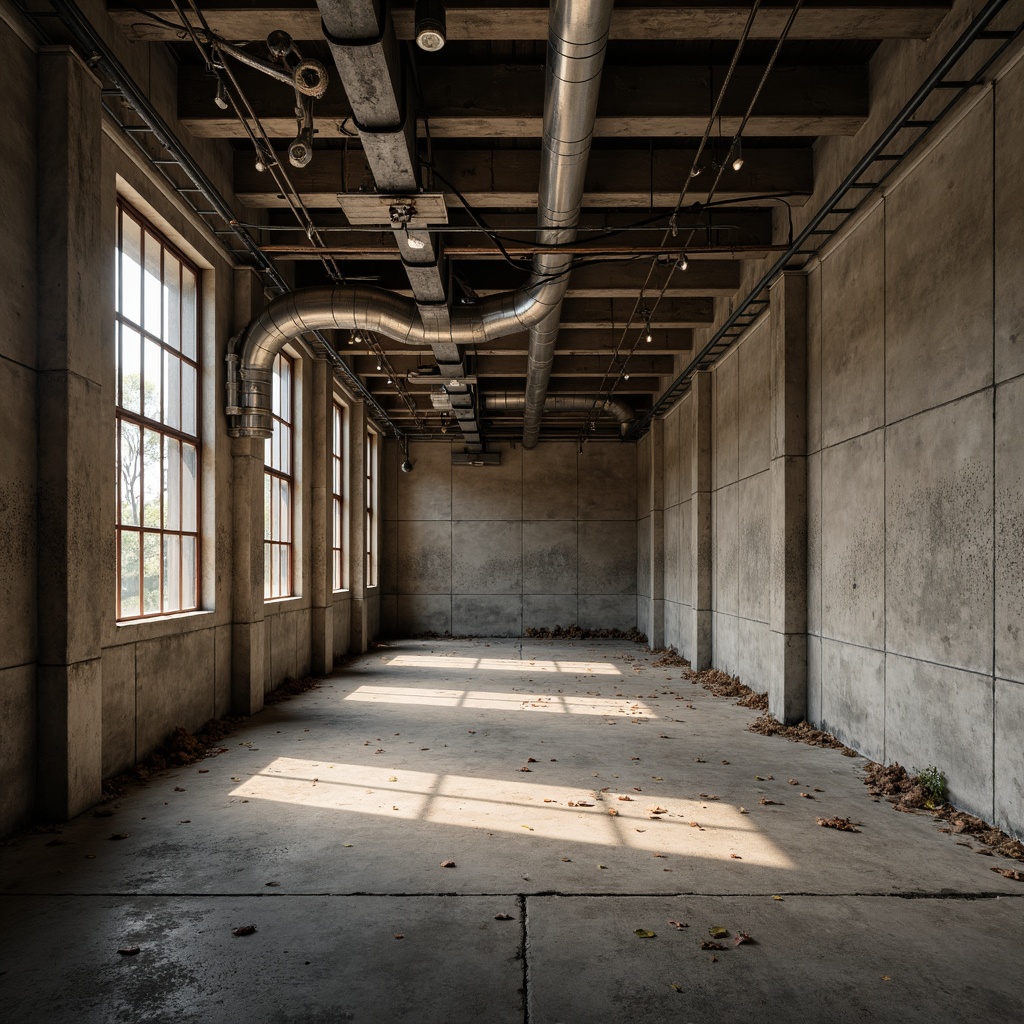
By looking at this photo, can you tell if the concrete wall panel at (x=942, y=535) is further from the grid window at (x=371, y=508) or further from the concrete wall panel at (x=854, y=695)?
the grid window at (x=371, y=508)

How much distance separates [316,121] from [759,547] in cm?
726

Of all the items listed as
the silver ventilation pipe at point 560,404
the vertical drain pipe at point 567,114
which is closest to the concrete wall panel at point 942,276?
the vertical drain pipe at point 567,114

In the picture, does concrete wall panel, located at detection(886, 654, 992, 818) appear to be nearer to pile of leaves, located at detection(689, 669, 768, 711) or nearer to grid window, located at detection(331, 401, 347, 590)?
pile of leaves, located at detection(689, 669, 768, 711)

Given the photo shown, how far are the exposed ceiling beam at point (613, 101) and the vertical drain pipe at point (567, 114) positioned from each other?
0.86 metres

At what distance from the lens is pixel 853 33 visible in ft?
19.8

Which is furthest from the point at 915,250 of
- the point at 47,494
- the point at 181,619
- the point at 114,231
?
the point at 181,619

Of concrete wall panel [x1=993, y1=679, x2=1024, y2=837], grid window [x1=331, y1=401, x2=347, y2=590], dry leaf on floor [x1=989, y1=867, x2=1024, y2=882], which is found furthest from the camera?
grid window [x1=331, y1=401, x2=347, y2=590]

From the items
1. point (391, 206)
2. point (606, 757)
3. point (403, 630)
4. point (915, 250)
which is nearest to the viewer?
point (915, 250)

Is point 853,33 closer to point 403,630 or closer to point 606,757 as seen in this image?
point 606,757

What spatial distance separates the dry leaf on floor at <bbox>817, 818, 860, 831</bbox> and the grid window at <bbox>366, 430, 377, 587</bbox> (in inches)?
567

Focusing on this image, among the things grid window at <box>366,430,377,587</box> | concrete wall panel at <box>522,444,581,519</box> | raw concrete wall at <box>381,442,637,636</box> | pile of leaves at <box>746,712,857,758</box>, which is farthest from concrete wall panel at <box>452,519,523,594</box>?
pile of leaves at <box>746,712,857,758</box>

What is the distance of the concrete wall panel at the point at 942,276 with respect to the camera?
552cm

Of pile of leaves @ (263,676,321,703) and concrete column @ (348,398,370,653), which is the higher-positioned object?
concrete column @ (348,398,370,653)

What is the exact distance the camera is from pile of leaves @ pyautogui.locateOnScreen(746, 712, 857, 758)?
8.06 metres
